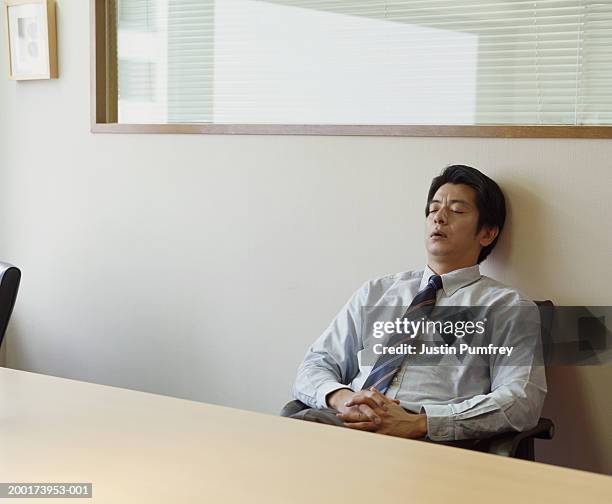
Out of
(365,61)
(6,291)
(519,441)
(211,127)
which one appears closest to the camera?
(519,441)

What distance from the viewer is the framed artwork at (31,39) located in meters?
3.60

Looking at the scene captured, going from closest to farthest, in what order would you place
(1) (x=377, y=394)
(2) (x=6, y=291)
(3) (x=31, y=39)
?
(1) (x=377, y=394) → (2) (x=6, y=291) → (3) (x=31, y=39)


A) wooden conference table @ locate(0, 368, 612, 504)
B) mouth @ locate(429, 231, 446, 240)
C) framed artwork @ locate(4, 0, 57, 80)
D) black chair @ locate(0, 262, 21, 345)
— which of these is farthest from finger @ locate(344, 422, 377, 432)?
framed artwork @ locate(4, 0, 57, 80)

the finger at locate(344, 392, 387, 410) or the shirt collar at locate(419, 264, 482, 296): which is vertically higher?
the shirt collar at locate(419, 264, 482, 296)

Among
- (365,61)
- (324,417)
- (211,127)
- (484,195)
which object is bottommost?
(324,417)

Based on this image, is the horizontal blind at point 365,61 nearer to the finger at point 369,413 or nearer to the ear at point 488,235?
the ear at point 488,235

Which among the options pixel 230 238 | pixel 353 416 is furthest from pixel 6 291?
pixel 353 416

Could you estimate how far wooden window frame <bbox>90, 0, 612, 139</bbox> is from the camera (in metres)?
2.70

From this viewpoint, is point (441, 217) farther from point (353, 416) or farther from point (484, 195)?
point (353, 416)

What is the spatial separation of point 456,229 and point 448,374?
43cm

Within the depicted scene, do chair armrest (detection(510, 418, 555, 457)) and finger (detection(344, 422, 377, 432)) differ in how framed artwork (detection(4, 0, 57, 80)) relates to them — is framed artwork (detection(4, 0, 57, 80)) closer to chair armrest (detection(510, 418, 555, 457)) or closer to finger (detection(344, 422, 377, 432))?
finger (detection(344, 422, 377, 432))

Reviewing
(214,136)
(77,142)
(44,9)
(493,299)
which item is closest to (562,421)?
(493,299)

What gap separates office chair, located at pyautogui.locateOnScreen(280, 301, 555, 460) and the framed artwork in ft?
6.09

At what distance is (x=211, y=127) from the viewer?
10.7 feet
